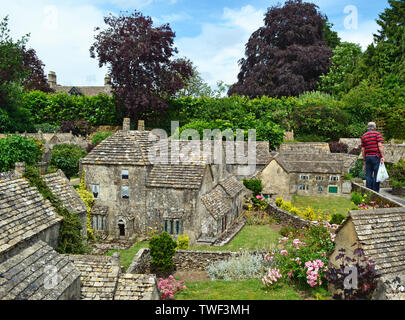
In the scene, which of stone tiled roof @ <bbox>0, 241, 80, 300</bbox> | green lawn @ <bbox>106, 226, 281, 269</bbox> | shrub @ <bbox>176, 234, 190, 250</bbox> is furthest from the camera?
Answer: shrub @ <bbox>176, 234, 190, 250</bbox>

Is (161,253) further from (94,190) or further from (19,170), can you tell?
(94,190)

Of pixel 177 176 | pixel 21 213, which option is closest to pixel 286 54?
pixel 177 176

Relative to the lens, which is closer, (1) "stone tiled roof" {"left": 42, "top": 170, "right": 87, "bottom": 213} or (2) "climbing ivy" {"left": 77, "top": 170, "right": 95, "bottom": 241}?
(1) "stone tiled roof" {"left": 42, "top": 170, "right": 87, "bottom": 213}

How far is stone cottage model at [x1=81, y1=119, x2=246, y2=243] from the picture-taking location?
882 inches

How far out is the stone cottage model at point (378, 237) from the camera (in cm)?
1138

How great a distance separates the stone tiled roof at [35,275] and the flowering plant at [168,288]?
4.84 meters

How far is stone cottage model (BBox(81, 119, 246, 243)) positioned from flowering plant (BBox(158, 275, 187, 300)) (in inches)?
265

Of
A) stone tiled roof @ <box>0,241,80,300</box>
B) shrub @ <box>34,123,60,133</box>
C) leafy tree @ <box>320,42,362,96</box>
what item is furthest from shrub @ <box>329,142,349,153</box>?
stone tiled roof @ <box>0,241,80,300</box>

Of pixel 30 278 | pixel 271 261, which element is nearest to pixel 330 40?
pixel 271 261

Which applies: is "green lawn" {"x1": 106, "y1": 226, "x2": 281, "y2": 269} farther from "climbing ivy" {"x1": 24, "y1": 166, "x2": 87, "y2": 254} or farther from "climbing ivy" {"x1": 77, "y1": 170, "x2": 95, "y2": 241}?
"climbing ivy" {"x1": 24, "y1": 166, "x2": 87, "y2": 254}

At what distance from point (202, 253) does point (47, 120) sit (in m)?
44.4

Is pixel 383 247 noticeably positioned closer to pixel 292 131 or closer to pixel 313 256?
pixel 313 256

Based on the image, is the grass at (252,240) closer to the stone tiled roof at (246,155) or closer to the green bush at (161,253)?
the green bush at (161,253)

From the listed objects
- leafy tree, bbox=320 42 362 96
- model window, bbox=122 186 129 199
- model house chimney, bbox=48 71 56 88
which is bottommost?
model window, bbox=122 186 129 199
